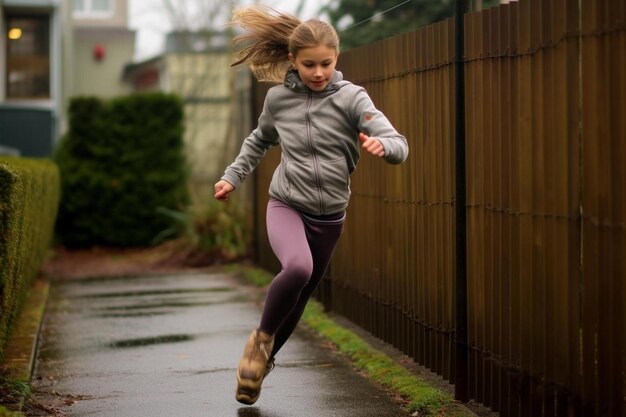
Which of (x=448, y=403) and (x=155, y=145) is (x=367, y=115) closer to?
(x=448, y=403)

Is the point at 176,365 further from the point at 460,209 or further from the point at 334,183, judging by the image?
the point at 460,209

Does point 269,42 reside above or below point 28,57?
below

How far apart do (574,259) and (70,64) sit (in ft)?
107

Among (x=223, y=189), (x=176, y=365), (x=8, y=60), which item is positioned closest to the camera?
(x=223, y=189)

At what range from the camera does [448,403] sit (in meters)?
5.76

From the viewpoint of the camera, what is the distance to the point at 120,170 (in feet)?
58.5

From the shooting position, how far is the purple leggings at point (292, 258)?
551 cm

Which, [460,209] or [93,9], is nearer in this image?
[460,209]

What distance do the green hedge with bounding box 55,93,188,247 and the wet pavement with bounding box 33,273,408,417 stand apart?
6533 millimetres

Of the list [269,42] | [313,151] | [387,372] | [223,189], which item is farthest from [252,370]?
[269,42]

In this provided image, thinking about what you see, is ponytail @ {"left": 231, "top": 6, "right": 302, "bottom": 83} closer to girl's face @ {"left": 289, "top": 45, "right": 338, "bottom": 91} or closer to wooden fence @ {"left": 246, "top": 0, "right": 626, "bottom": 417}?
girl's face @ {"left": 289, "top": 45, "right": 338, "bottom": 91}

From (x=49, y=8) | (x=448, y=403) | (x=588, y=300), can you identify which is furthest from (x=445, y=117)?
(x=49, y=8)

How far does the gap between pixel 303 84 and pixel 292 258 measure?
2.84 feet

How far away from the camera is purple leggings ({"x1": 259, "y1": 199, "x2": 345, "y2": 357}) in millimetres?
5508
